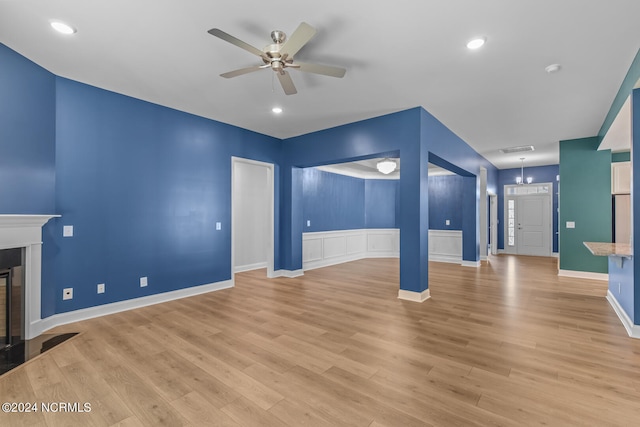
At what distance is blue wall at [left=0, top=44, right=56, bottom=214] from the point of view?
9.75ft

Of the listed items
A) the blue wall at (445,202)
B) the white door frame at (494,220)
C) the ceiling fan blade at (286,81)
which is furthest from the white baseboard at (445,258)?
the ceiling fan blade at (286,81)

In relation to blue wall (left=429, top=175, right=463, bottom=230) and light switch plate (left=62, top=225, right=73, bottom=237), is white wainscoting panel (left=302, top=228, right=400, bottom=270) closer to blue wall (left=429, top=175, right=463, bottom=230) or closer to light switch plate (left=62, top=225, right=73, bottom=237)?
blue wall (left=429, top=175, right=463, bottom=230)

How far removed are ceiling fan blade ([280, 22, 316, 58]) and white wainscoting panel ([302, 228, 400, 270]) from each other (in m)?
4.96

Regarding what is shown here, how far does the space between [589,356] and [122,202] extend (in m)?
5.50

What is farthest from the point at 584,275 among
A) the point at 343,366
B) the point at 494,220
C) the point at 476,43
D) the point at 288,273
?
the point at 343,366

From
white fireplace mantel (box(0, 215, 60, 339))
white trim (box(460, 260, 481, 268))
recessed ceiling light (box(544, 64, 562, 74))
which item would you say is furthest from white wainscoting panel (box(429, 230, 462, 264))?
white fireplace mantel (box(0, 215, 60, 339))

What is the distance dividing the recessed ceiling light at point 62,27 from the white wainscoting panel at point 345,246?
5266mm

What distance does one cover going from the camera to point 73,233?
3.63 metres

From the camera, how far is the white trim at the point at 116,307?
11.1ft

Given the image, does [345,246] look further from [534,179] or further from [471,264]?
[534,179]

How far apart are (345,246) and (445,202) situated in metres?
3.26

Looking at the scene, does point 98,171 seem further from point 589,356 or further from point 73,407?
point 589,356

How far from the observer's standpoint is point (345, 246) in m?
8.52

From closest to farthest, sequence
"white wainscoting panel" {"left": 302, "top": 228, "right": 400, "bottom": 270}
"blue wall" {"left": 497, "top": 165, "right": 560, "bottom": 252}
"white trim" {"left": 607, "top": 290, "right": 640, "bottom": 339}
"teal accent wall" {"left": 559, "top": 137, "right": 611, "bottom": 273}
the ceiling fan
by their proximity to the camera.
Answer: the ceiling fan → "white trim" {"left": 607, "top": 290, "right": 640, "bottom": 339} → "teal accent wall" {"left": 559, "top": 137, "right": 611, "bottom": 273} → "white wainscoting panel" {"left": 302, "top": 228, "right": 400, "bottom": 270} → "blue wall" {"left": 497, "top": 165, "right": 560, "bottom": 252}
